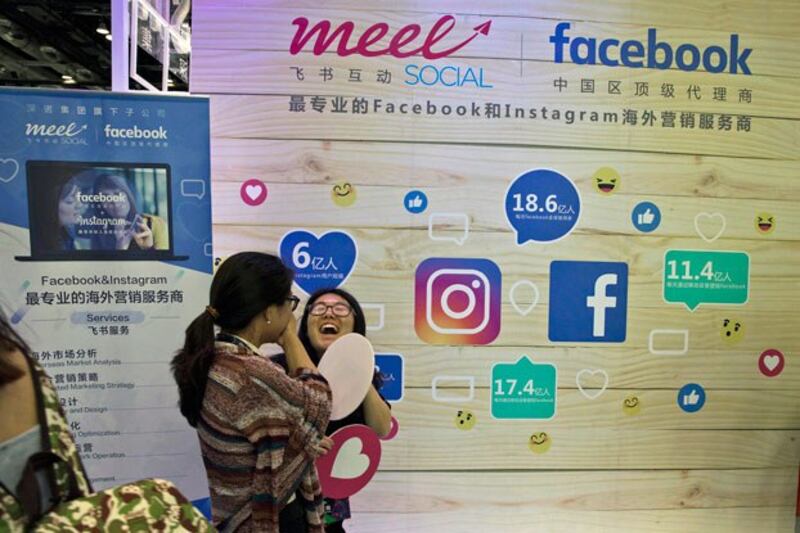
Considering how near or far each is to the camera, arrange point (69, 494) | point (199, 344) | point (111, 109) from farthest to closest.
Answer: point (111, 109), point (199, 344), point (69, 494)

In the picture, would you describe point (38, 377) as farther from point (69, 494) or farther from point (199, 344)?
point (199, 344)

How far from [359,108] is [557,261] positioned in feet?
3.47

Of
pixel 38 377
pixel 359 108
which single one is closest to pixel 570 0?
pixel 359 108

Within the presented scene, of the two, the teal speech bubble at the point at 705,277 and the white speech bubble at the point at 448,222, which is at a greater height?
the white speech bubble at the point at 448,222

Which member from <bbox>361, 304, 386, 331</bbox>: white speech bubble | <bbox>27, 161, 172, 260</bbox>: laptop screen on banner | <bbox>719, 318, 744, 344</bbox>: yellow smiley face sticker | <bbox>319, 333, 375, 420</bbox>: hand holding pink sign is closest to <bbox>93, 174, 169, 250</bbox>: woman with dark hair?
<bbox>27, 161, 172, 260</bbox>: laptop screen on banner

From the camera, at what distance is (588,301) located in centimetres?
242

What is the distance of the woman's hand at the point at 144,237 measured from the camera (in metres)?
1.85

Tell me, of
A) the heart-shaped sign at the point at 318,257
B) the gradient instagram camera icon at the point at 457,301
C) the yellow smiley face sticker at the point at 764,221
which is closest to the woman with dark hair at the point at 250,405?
the heart-shaped sign at the point at 318,257

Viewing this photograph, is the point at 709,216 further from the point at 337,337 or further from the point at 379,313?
the point at 337,337

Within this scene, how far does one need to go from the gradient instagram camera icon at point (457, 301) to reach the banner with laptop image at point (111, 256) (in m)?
0.89

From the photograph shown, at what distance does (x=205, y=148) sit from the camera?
190 cm

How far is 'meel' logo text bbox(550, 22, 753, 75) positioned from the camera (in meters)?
2.36

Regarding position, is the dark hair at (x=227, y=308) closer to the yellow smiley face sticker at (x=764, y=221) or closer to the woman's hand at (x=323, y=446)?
the woman's hand at (x=323, y=446)

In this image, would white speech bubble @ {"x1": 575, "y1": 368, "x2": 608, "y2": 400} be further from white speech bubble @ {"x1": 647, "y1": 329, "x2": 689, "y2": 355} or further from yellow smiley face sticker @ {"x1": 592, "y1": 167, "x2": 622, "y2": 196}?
yellow smiley face sticker @ {"x1": 592, "y1": 167, "x2": 622, "y2": 196}
